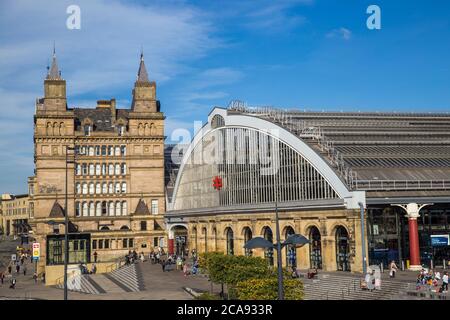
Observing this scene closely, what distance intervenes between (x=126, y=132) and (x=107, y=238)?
1989 cm

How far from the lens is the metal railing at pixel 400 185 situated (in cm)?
5412

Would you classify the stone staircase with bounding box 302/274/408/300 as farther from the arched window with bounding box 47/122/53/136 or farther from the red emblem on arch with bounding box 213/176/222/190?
the arched window with bounding box 47/122/53/136

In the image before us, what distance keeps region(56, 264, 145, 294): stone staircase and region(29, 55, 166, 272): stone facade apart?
29.6 m

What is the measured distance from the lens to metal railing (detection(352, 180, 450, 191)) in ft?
178

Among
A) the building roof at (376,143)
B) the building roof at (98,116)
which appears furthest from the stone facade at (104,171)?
the building roof at (376,143)

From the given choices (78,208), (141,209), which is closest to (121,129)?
(141,209)

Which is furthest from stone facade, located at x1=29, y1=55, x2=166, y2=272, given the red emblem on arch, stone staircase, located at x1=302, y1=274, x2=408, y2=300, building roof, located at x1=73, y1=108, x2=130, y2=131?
stone staircase, located at x1=302, y1=274, x2=408, y2=300

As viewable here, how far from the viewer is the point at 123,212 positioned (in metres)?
108

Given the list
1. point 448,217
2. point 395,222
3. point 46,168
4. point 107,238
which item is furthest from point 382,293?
point 46,168

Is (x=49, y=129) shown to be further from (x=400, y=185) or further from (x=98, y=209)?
(x=400, y=185)

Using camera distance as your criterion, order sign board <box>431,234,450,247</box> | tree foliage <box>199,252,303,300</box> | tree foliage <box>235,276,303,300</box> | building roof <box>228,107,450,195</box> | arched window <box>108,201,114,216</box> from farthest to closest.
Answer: arched window <box>108,201,114,216</box> → building roof <box>228,107,450,195</box> → sign board <box>431,234,450,247</box> → tree foliage <box>199,252,303,300</box> → tree foliage <box>235,276,303,300</box>

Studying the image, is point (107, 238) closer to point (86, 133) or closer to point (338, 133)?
point (86, 133)

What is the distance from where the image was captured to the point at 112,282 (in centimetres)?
6391

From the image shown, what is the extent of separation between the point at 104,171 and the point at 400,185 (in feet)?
210
